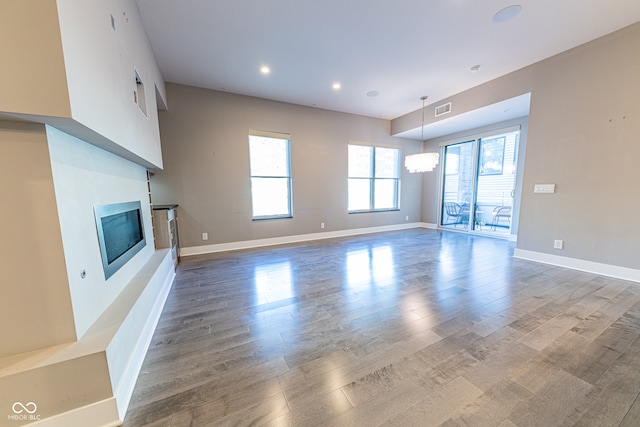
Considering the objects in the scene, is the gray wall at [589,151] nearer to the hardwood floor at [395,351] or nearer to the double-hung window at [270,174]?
the hardwood floor at [395,351]

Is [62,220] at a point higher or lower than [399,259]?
higher

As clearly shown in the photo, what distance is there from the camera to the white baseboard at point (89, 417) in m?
1.05

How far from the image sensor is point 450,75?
3.84m

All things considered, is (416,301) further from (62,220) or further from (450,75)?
(450,75)

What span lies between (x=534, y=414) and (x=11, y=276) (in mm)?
2686

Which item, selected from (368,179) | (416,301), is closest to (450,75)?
(368,179)

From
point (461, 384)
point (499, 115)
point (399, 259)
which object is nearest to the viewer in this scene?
point (461, 384)

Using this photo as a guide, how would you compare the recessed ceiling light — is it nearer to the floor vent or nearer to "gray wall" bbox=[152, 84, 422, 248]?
the floor vent

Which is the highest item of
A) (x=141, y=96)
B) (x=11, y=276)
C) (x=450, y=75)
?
(x=450, y=75)

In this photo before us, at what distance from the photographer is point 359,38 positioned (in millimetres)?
2881

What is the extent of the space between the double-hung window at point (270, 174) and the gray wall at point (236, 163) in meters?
0.14

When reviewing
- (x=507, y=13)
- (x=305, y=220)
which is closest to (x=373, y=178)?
(x=305, y=220)

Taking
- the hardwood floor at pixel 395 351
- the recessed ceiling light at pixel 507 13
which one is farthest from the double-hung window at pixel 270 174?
the recessed ceiling light at pixel 507 13

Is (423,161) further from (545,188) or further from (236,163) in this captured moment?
(236,163)
